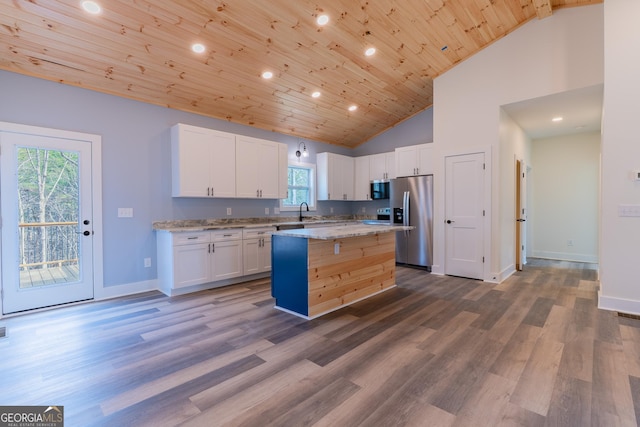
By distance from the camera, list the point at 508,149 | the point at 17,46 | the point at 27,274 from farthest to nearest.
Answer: the point at 508,149
the point at 27,274
the point at 17,46

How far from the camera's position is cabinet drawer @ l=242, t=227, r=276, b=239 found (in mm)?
4676

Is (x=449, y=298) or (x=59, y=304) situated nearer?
(x=59, y=304)

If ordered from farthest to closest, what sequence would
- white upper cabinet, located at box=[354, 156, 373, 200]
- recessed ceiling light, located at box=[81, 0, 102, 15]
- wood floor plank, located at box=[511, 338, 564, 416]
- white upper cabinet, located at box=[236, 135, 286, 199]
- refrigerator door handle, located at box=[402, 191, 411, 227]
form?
1. white upper cabinet, located at box=[354, 156, 373, 200]
2. refrigerator door handle, located at box=[402, 191, 411, 227]
3. white upper cabinet, located at box=[236, 135, 286, 199]
4. recessed ceiling light, located at box=[81, 0, 102, 15]
5. wood floor plank, located at box=[511, 338, 564, 416]

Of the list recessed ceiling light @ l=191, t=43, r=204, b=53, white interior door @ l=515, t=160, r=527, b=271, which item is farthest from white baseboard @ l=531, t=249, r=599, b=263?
recessed ceiling light @ l=191, t=43, r=204, b=53

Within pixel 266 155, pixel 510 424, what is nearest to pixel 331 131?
pixel 266 155

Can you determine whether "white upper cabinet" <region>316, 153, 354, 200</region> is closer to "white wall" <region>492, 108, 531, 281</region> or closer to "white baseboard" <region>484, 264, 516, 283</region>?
"white wall" <region>492, 108, 531, 281</region>

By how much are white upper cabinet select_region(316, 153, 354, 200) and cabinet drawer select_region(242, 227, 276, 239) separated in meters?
1.98

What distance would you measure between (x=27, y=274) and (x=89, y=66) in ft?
7.90

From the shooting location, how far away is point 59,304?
3.55 meters

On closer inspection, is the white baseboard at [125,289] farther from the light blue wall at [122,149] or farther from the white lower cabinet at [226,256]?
the white lower cabinet at [226,256]

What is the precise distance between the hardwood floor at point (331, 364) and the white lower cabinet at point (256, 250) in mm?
1106

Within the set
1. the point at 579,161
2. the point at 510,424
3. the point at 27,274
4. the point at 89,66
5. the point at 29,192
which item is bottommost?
the point at 510,424

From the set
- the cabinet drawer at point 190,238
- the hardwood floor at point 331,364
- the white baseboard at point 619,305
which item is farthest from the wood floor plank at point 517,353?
the cabinet drawer at point 190,238

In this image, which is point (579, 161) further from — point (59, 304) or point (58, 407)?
point (59, 304)
